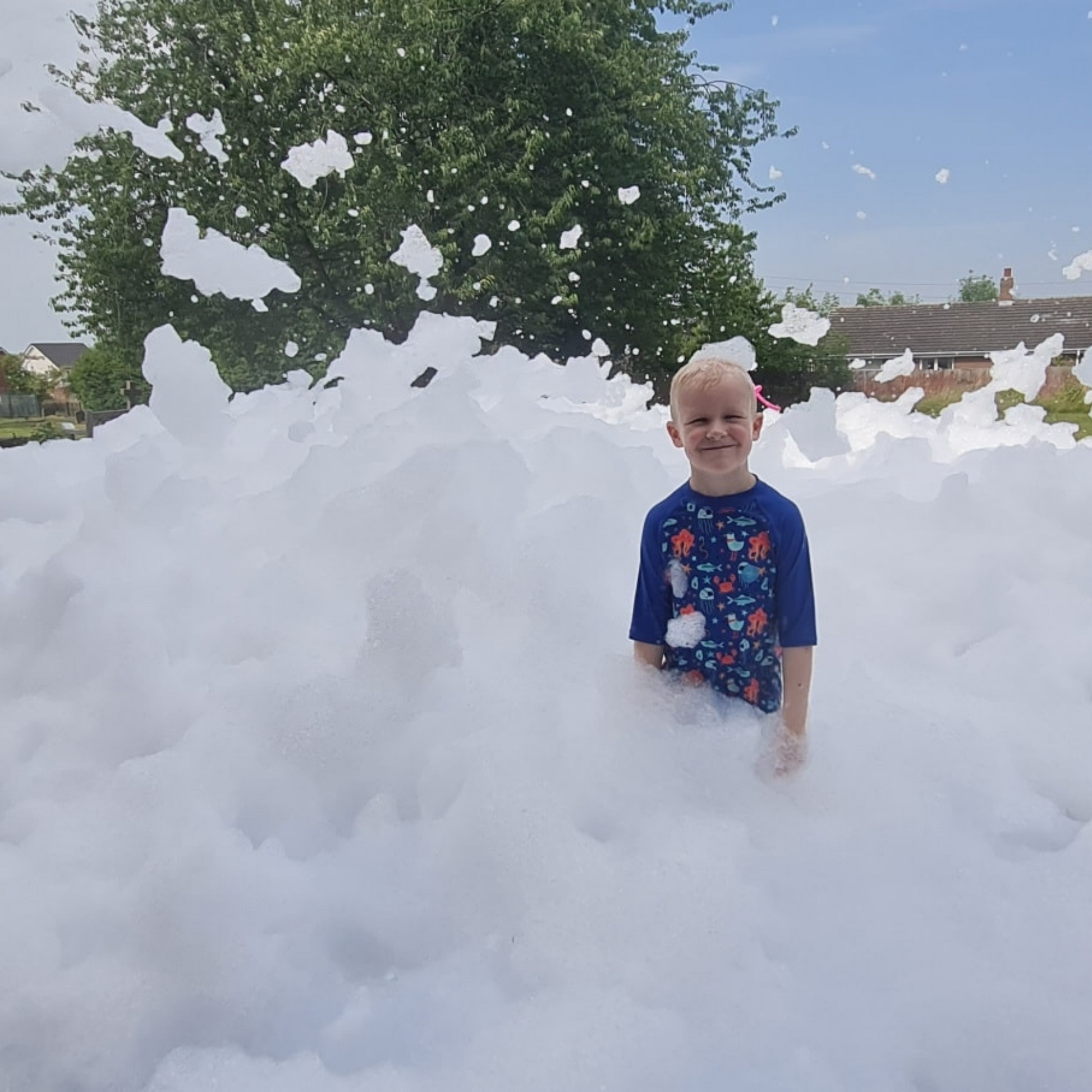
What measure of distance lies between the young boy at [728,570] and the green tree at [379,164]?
12.3 m

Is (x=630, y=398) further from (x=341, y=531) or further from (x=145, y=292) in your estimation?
(x=145, y=292)

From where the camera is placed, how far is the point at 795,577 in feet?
6.87

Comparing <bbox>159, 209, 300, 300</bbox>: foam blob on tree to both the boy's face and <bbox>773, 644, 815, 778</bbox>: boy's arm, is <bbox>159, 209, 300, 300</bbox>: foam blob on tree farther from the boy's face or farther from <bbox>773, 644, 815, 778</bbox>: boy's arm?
<bbox>773, 644, 815, 778</bbox>: boy's arm

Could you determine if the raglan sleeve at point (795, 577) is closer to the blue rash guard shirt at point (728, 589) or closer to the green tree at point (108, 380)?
the blue rash guard shirt at point (728, 589)

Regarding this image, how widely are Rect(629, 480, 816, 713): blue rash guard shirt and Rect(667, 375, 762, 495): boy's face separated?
3.4 inches

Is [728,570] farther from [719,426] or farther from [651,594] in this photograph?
[719,426]

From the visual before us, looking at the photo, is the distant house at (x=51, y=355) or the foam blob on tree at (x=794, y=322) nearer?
the foam blob on tree at (x=794, y=322)

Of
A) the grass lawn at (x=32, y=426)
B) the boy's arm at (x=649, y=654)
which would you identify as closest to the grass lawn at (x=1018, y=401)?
the grass lawn at (x=32, y=426)

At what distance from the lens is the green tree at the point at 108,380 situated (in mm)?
17797

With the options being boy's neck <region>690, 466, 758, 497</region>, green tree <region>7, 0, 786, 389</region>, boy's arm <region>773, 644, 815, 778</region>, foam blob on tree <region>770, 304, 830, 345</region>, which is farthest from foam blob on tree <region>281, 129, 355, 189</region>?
boy's arm <region>773, 644, 815, 778</region>

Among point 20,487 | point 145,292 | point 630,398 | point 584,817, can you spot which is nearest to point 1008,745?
point 584,817

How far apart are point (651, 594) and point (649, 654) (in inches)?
6.1

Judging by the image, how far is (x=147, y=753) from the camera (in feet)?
7.77

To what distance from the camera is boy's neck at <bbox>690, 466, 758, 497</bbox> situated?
211 centimetres
